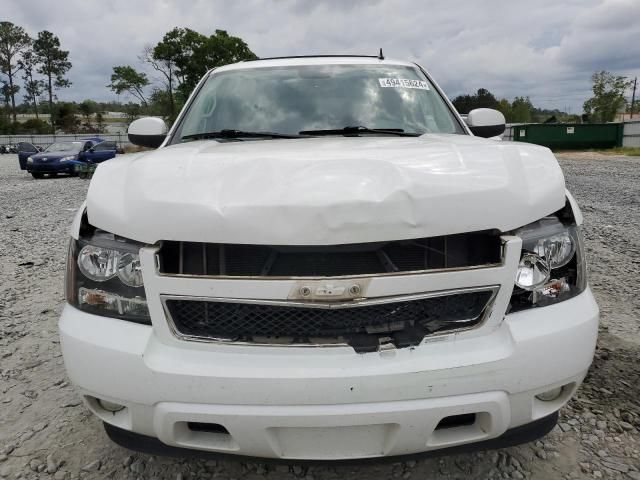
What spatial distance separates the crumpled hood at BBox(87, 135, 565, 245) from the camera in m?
1.47

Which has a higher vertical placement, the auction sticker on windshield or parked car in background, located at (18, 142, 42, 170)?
the auction sticker on windshield

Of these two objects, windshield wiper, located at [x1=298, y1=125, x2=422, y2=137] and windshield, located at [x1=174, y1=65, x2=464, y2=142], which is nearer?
windshield wiper, located at [x1=298, y1=125, x2=422, y2=137]

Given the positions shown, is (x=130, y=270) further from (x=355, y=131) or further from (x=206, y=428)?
(x=355, y=131)

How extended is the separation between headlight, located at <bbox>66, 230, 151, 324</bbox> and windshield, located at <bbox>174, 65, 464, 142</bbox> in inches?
51.4

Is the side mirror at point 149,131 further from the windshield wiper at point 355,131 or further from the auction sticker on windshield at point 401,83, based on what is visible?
the auction sticker on windshield at point 401,83

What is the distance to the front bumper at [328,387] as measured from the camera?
4.78ft

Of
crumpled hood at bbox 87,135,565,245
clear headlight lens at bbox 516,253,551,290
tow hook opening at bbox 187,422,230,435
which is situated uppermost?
crumpled hood at bbox 87,135,565,245

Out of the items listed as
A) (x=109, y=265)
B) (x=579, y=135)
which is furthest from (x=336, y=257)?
(x=579, y=135)

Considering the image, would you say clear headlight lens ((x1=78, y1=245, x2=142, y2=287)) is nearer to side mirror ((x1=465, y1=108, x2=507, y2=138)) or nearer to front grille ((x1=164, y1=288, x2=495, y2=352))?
front grille ((x1=164, y1=288, x2=495, y2=352))

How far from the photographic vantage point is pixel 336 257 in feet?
5.32

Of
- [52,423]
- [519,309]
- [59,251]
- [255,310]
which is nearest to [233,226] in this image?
[255,310]

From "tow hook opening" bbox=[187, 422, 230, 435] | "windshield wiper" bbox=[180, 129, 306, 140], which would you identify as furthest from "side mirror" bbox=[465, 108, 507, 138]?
"tow hook opening" bbox=[187, 422, 230, 435]

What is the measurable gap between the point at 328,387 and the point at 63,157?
1807 cm

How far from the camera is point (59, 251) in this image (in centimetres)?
603
